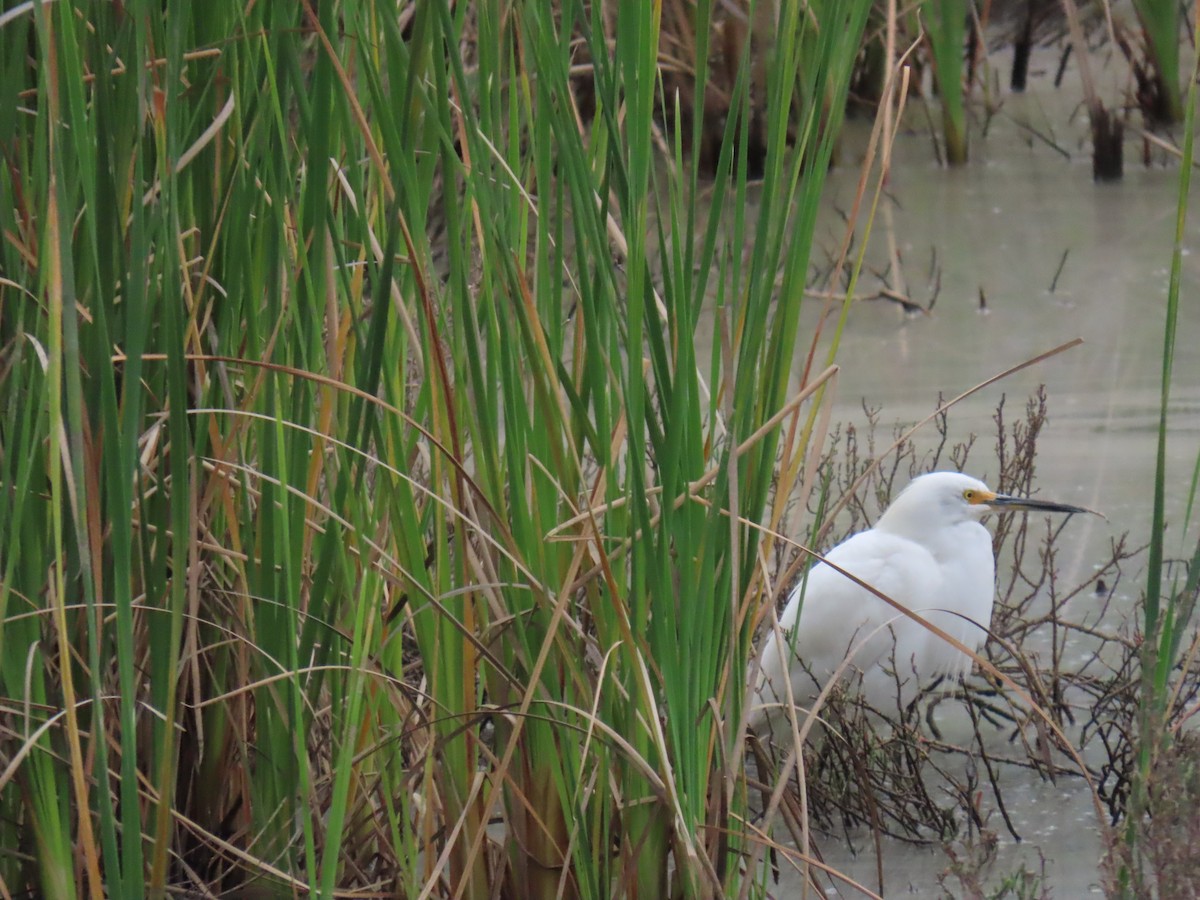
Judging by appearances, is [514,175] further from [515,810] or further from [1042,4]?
[1042,4]

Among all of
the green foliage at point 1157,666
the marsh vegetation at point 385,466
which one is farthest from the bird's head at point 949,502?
the green foliage at point 1157,666

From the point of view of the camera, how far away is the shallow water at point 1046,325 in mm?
2986

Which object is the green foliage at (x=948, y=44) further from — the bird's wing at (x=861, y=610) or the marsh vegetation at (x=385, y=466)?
the marsh vegetation at (x=385, y=466)

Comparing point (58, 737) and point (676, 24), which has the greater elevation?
point (676, 24)

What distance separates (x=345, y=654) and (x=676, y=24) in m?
3.47

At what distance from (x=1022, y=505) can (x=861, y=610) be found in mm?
282

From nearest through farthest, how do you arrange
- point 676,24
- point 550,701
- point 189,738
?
point 550,701, point 189,738, point 676,24

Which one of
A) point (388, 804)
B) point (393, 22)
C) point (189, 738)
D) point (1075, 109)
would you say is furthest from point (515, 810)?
point (1075, 109)

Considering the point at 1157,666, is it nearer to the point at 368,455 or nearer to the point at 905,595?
the point at 368,455

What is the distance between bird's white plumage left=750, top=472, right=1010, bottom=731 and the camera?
2.27 meters

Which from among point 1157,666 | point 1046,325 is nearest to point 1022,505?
point 1157,666

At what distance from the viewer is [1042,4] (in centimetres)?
554

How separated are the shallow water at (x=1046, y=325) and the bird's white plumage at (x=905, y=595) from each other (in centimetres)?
25

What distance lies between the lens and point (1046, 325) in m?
4.15
